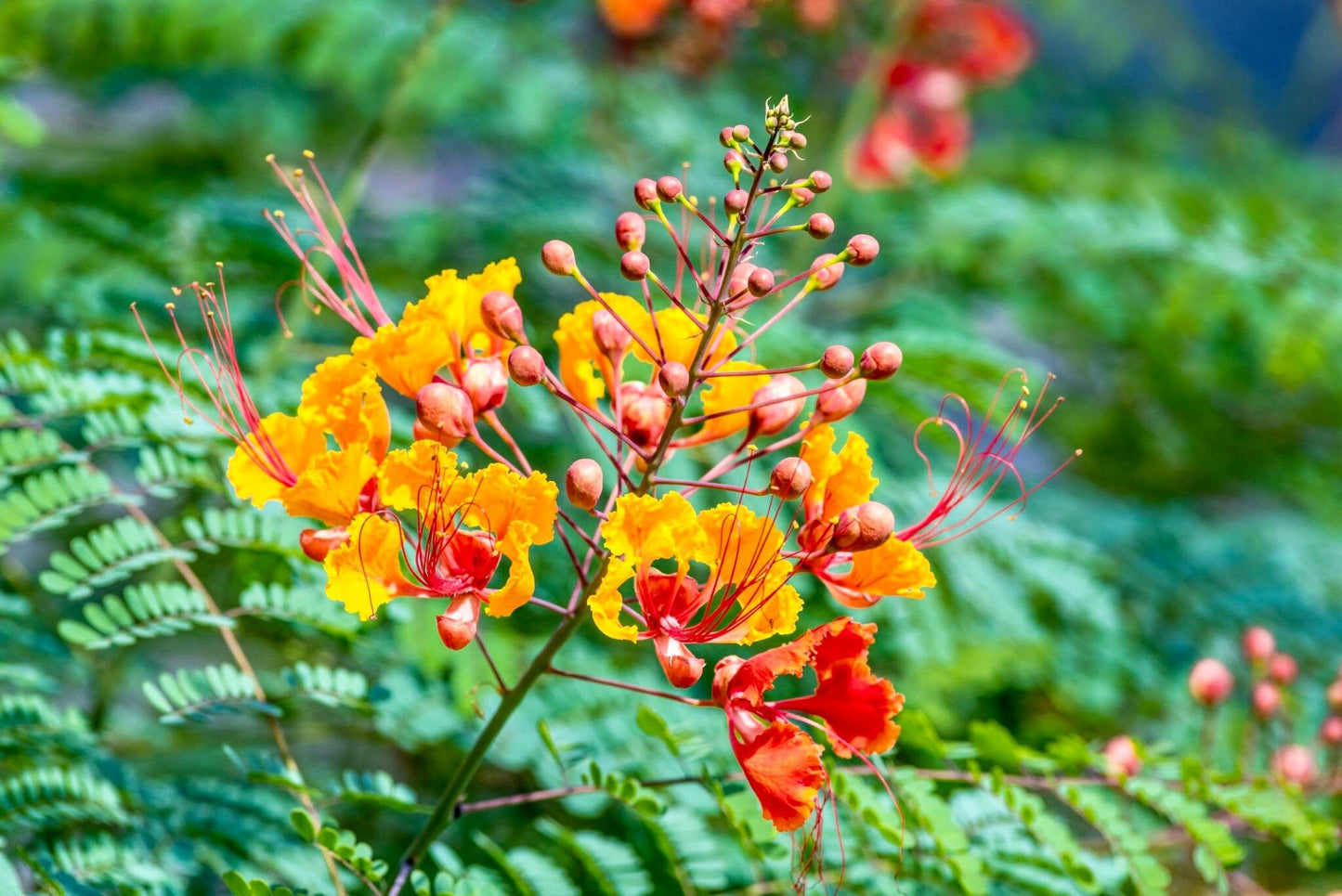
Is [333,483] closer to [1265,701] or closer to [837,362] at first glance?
[837,362]

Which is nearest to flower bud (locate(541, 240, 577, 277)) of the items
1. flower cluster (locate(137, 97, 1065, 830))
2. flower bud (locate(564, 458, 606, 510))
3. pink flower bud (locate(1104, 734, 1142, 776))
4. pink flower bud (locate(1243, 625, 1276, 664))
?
flower cluster (locate(137, 97, 1065, 830))

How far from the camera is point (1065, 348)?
3.76 metres

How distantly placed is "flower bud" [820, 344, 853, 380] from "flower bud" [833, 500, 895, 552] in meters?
0.14

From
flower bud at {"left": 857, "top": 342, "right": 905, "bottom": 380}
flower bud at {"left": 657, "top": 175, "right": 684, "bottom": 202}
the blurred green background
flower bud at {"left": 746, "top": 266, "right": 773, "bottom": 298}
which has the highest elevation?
the blurred green background

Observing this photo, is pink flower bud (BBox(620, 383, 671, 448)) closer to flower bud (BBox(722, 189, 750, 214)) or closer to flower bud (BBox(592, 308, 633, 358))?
flower bud (BBox(592, 308, 633, 358))

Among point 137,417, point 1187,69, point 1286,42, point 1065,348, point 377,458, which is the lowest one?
point 377,458

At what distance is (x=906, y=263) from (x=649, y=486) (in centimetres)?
214

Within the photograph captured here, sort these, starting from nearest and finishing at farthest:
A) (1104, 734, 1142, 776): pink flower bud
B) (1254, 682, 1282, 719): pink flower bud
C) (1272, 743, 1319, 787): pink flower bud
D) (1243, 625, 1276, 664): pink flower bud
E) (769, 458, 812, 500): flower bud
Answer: (769, 458, 812, 500): flower bud → (1104, 734, 1142, 776): pink flower bud → (1272, 743, 1319, 787): pink flower bud → (1254, 682, 1282, 719): pink flower bud → (1243, 625, 1276, 664): pink flower bud

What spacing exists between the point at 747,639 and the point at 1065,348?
2920mm

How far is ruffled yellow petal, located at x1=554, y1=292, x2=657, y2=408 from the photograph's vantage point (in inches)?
50.9

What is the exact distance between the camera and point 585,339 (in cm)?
130

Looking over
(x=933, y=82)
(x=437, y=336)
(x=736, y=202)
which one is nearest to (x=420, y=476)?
(x=437, y=336)

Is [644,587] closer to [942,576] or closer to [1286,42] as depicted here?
[942,576]

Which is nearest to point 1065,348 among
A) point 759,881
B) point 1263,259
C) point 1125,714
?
point 1263,259
